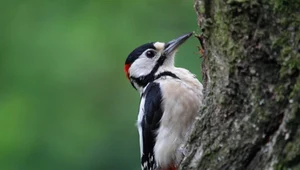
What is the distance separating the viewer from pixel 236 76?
296 cm

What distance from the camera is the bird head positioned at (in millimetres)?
4637

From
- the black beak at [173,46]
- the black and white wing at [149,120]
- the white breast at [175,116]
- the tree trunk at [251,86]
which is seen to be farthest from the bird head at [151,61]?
the tree trunk at [251,86]

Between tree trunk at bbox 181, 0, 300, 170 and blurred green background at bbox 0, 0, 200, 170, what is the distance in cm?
272

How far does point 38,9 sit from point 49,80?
2.88 feet

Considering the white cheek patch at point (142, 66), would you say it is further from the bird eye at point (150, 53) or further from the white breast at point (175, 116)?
the white breast at point (175, 116)

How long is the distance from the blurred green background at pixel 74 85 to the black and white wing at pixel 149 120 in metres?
1.35

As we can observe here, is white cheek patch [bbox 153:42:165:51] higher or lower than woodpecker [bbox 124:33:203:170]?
higher

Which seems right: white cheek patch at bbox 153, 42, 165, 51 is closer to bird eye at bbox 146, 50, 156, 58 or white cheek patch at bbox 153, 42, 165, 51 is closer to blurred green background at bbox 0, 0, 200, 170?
bird eye at bbox 146, 50, 156, 58

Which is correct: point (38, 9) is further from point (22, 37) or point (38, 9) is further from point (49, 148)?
point (49, 148)

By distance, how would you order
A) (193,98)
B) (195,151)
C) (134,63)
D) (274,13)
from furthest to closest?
(134,63) → (193,98) → (195,151) → (274,13)

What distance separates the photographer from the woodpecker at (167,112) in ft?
13.5

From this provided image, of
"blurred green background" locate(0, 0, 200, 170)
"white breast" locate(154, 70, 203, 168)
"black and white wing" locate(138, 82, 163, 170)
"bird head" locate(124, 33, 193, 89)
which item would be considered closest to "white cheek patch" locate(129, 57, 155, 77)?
"bird head" locate(124, 33, 193, 89)

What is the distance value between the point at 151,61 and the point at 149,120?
0.52 m

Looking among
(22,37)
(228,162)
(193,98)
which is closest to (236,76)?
(228,162)
